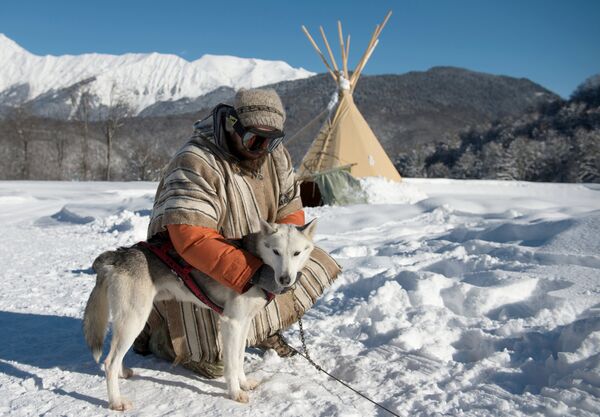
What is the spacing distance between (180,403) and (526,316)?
2.43m

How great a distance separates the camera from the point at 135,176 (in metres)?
33.3

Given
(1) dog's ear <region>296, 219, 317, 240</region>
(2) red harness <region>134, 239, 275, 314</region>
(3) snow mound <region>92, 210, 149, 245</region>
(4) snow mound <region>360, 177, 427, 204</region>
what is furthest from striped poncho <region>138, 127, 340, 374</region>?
(4) snow mound <region>360, 177, 427, 204</region>

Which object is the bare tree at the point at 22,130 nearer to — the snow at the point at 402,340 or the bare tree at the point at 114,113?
the bare tree at the point at 114,113

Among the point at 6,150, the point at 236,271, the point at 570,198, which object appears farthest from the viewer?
the point at 6,150

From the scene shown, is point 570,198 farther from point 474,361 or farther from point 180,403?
point 180,403

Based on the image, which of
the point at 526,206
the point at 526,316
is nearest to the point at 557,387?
the point at 526,316

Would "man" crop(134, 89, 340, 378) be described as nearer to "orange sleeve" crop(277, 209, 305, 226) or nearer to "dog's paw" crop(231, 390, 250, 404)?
"orange sleeve" crop(277, 209, 305, 226)

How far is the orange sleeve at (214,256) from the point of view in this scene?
7.64ft

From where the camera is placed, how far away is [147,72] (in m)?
135

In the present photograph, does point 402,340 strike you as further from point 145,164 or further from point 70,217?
point 145,164

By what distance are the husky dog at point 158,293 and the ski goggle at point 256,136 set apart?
0.48 m

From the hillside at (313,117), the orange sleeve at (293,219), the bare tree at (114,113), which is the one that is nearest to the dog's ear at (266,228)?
the orange sleeve at (293,219)

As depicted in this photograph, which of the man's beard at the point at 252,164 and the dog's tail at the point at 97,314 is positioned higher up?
the man's beard at the point at 252,164

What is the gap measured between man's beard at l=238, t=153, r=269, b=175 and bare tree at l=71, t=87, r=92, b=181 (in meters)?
30.0
